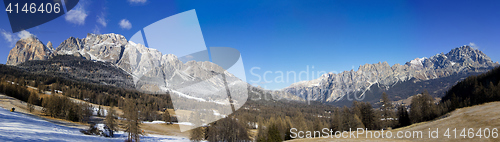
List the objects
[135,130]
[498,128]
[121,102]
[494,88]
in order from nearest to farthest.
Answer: [498,128], [135,130], [494,88], [121,102]

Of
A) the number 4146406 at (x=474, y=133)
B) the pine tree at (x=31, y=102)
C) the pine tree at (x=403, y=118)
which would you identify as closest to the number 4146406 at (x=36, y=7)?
the number 4146406 at (x=474, y=133)

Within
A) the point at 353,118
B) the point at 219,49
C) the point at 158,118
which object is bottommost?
the point at 158,118

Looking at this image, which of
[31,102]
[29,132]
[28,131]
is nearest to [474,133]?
[29,132]

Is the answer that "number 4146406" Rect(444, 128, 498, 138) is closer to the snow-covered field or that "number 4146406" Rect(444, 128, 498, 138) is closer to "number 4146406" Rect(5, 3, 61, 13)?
"number 4146406" Rect(5, 3, 61, 13)

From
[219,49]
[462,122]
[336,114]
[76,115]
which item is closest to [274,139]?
[336,114]

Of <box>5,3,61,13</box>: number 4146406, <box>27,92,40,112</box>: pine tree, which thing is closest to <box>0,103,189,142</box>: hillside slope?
<box>5,3,61,13</box>: number 4146406

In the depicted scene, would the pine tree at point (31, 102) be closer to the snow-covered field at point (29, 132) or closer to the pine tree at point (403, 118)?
the snow-covered field at point (29, 132)

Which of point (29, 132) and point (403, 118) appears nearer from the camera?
point (29, 132)

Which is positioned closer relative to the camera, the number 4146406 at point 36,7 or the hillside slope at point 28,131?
the number 4146406 at point 36,7

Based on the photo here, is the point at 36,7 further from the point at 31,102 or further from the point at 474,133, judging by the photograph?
the point at 31,102

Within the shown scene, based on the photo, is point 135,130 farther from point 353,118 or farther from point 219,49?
point 353,118

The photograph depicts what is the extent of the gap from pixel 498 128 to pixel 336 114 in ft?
126

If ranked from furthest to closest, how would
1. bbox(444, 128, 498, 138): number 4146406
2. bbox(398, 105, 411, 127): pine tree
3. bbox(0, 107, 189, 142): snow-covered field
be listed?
bbox(398, 105, 411, 127): pine tree, bbox(0, 107, 189, 142): snow-covered field, bbox(444, 128, 498, 138): number 4146406

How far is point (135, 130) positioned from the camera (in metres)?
43.1
